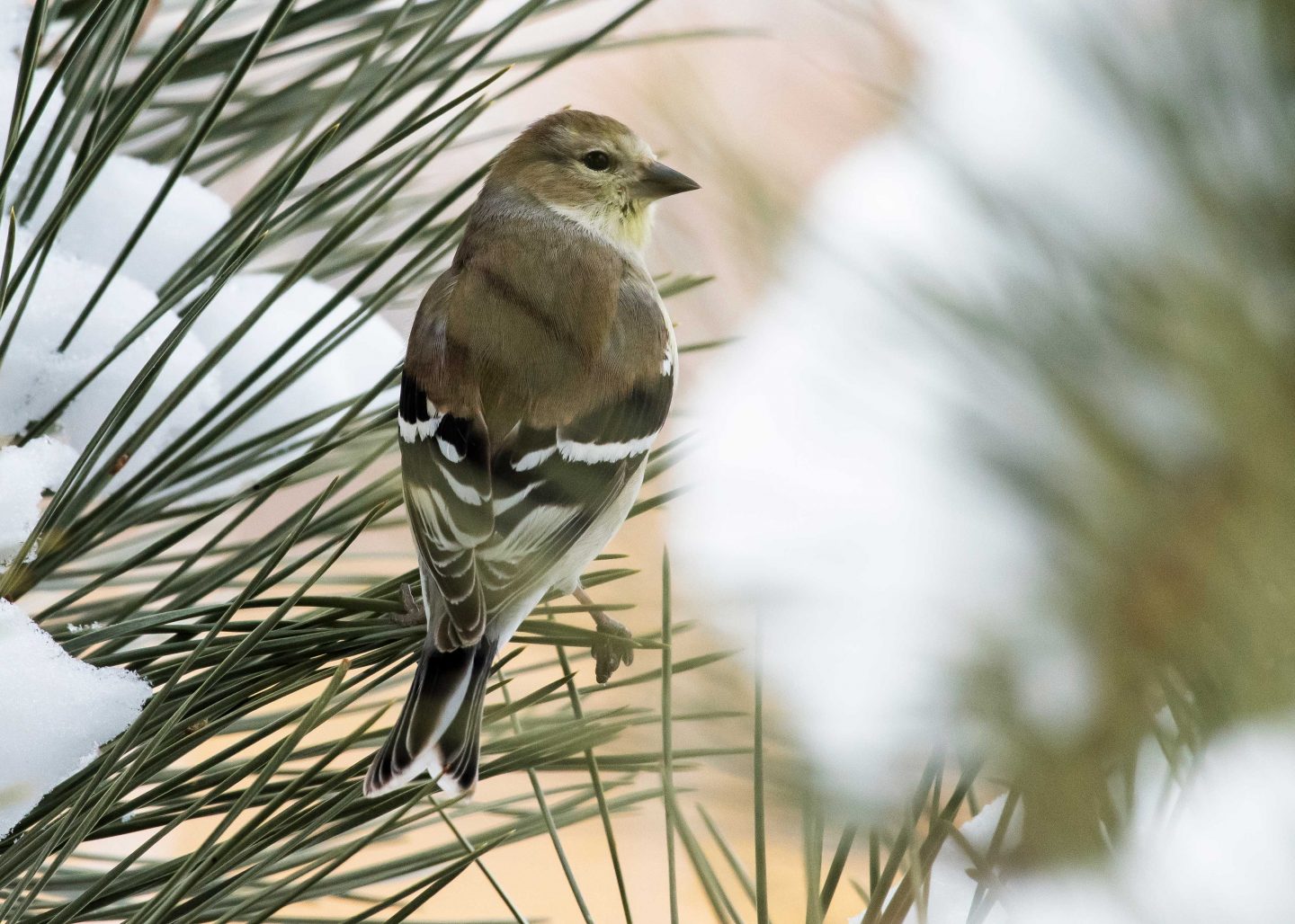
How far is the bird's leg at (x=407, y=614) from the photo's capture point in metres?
0.75

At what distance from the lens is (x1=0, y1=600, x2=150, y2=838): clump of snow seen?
54 cm

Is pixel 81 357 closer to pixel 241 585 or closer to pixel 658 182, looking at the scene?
pixel 241 585

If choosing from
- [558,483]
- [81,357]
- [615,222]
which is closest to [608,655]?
[558,483]

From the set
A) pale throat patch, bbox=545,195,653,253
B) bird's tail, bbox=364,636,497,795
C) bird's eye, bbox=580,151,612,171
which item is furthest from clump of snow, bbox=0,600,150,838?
bird's eye, bbox=580,151,612,171

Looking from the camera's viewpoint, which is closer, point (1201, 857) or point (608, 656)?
point (1201, 857)

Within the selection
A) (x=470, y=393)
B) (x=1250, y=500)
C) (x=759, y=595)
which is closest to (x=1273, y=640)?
(x=1250, y=500)

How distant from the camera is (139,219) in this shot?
0.79 meters

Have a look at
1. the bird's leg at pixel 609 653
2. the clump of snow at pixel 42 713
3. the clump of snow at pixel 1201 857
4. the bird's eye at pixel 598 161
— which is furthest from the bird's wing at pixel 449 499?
the bird's eye at pixel 598 161

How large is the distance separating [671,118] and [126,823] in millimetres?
492

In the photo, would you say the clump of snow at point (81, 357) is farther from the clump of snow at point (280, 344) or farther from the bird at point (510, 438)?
the bird at point (510, 438)

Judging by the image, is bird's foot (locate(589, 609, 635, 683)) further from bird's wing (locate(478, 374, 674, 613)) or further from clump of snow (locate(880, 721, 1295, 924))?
clump of snow (locate(880, 721, 1295, 924))

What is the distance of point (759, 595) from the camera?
372mm

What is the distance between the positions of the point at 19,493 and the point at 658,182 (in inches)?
41.1

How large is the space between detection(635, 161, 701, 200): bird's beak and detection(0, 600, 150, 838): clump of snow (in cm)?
106
